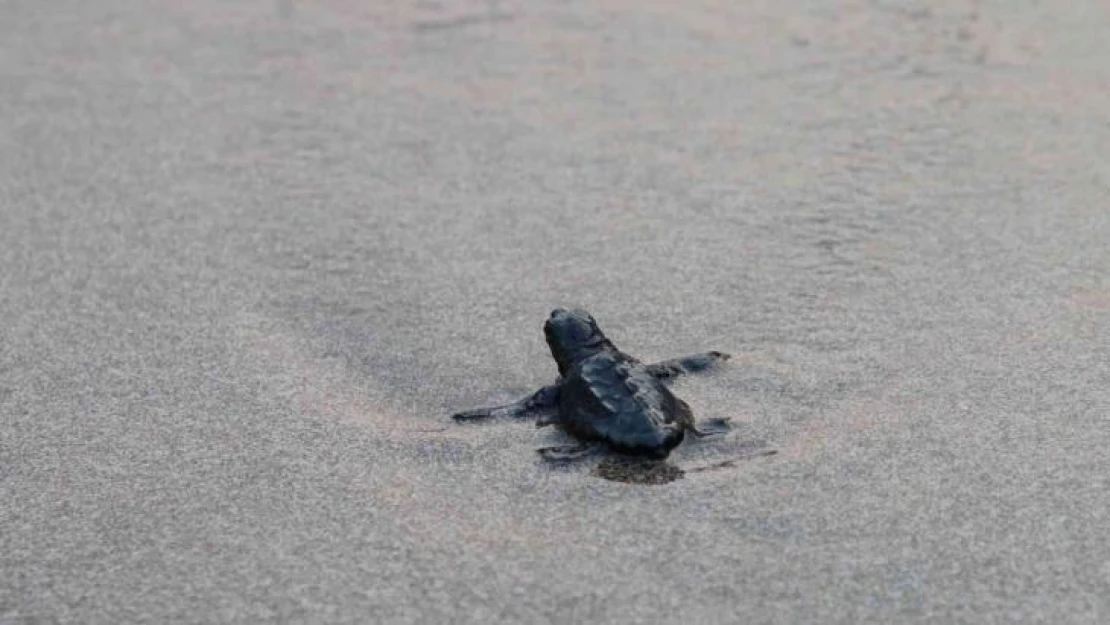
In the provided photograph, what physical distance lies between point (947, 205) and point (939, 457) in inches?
55.4

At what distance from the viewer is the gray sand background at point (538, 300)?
8.31 ft

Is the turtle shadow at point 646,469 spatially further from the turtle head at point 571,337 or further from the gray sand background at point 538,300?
the turtle head at point 571,337

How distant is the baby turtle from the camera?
2.80m

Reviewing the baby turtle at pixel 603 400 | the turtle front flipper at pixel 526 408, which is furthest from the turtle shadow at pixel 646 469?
the turtle front flipper at pixel 526 408

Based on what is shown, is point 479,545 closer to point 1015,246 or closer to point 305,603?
point 305,603

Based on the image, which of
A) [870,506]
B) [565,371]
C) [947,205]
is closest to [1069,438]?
[870,506]

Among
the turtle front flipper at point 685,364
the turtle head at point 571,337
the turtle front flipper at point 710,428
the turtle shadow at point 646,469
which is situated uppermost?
the turtle head at point 571,337

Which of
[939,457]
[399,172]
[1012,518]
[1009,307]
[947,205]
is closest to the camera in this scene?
[1012,518]

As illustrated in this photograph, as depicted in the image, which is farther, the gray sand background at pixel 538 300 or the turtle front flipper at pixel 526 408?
the turtle front flipper at pixel 526 408

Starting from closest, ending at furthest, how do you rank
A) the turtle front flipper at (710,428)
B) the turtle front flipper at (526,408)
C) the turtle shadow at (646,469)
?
1. the turtle shadow at (646,469)
2. the turtle front flipper at (710,428)
3. the turtle front flipper at (526,408)

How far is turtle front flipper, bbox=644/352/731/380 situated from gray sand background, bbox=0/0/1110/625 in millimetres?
53

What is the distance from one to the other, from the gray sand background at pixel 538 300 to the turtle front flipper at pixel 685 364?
53mm

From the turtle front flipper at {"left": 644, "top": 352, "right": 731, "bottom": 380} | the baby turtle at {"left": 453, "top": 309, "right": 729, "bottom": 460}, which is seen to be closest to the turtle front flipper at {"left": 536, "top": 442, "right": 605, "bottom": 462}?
the baby turtle at {"left": 453, "top": 309, "right": 729, "bottom": 460}

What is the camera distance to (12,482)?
9.45 ft
